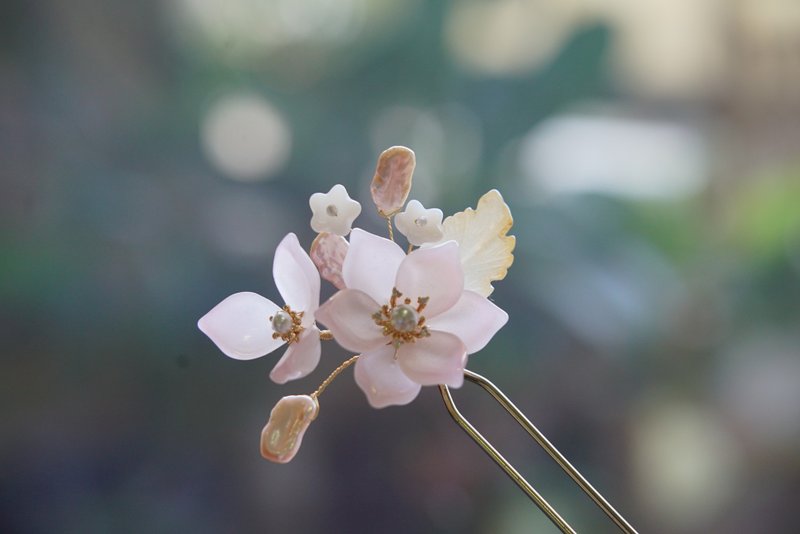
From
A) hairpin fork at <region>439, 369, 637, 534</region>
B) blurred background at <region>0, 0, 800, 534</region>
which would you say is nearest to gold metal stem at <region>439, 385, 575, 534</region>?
hairpin fork at <region>439, 369, 637, 534</region>

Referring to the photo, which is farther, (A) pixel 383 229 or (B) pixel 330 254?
(A) pixel 383 229

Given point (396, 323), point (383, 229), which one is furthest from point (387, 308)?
point (383, 229)

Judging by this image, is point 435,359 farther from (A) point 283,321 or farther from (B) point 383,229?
(B) point 383,229

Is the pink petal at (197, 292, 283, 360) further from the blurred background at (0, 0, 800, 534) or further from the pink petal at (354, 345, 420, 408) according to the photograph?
the blurred background at (0, 0, 800, 534)

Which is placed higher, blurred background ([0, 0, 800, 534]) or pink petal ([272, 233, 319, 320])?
pink petal ([272, 233, 319, 320])

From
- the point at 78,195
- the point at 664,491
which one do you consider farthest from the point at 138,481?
the point at 664,491

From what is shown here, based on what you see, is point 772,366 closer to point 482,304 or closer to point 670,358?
point 670,358

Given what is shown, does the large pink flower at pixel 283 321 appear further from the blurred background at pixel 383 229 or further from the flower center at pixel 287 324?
the blurred background at pixel 383 229

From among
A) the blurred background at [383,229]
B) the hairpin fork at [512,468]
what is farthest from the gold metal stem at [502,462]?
the blurred background at [383,229]
